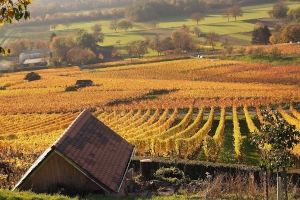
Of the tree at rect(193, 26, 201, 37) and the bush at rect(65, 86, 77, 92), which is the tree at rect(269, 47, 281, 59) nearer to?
the tree at rect(193, 26, 201, 37)

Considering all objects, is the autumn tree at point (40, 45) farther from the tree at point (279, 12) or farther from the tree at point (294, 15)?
the tree at point (294, 15)

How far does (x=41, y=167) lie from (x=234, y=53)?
65627 millimetres

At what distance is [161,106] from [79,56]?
153 feet

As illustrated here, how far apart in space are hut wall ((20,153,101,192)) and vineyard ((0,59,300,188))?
4.80ft

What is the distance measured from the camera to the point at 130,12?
12900 cm

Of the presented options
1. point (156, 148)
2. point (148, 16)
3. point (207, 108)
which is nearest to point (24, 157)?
point (156, 148)

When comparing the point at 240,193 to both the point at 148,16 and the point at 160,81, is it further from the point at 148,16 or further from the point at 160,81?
the point at 148,16

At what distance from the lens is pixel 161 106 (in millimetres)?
43562

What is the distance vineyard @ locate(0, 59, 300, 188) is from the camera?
2589 centimetres

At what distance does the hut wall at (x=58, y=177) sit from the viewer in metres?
15.1

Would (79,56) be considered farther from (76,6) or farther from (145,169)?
(76,6)

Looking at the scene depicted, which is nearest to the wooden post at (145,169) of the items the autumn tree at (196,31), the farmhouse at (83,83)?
the farmhouse at (83,83)

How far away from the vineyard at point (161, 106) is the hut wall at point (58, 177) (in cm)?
146

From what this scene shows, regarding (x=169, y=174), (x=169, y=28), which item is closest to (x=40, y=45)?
(x=169, y=28)
